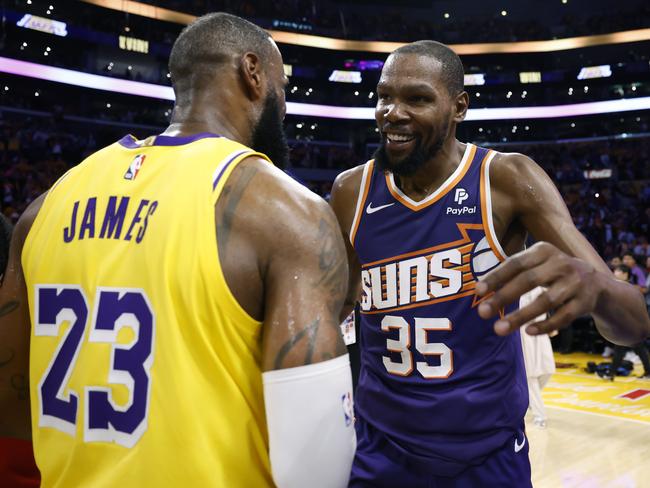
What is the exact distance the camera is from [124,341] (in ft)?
3.93

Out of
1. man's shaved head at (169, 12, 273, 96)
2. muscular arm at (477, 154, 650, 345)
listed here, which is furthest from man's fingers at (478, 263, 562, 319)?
man's shaved head at (169, 12, 273, 96)

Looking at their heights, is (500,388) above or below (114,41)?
below

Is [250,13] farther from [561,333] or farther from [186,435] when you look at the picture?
[186,435]

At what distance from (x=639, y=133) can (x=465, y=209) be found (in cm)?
2557

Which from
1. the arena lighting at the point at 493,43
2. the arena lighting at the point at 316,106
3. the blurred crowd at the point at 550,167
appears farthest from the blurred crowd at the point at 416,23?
the blurred crowd at the point at 550,167

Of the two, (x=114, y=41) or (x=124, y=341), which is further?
(x=114, y=41)

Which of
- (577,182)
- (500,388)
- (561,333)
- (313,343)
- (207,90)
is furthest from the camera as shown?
(577,182)

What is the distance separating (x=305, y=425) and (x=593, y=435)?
5481mm

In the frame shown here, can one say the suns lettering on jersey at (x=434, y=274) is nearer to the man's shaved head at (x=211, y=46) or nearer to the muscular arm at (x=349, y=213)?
the muscular arm at (x=349, y=213)

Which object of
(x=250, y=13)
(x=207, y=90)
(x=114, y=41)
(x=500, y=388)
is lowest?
(x=500, y=388)

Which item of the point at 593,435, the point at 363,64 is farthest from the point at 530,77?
the point at 593,435

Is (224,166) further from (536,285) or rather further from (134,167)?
(536,285)

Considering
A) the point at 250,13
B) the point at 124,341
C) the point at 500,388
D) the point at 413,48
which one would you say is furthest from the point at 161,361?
the point at 250,13

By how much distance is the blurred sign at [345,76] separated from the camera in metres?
27.5
